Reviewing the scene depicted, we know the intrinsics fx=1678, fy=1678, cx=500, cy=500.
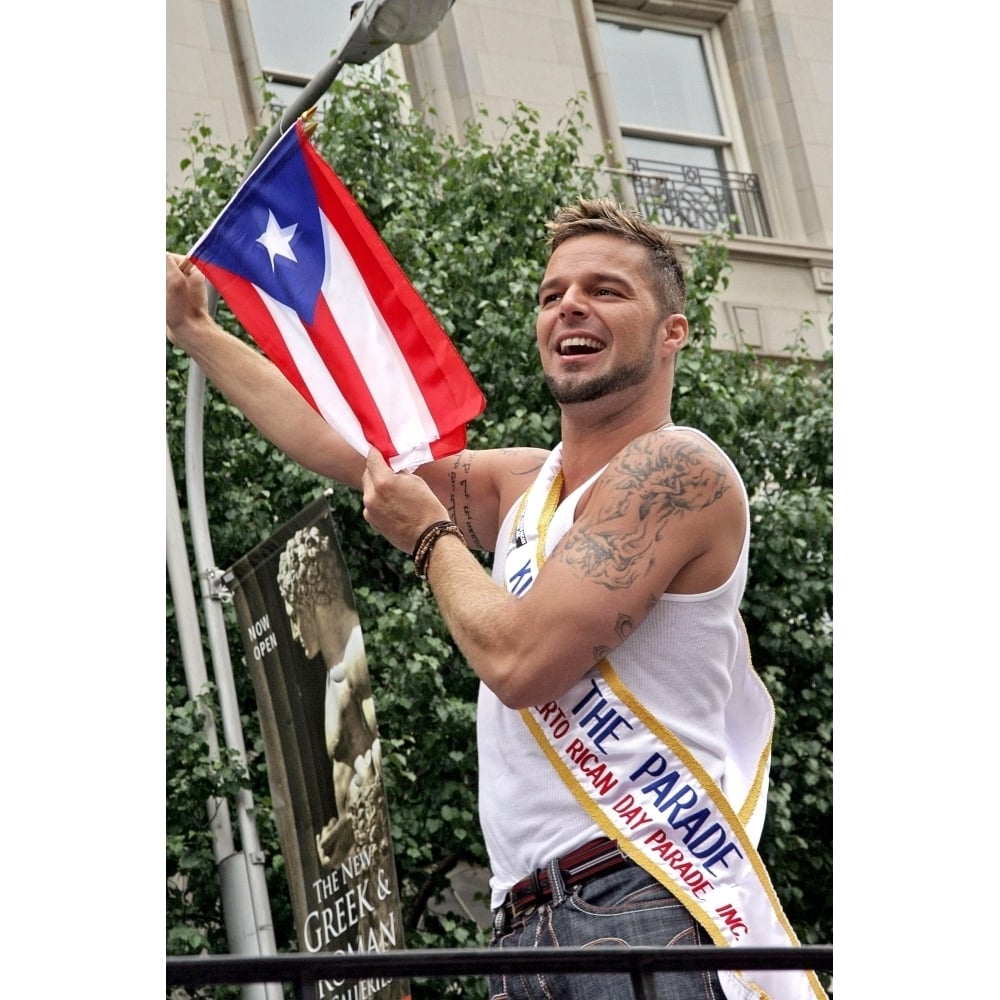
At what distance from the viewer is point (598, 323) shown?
3.66m

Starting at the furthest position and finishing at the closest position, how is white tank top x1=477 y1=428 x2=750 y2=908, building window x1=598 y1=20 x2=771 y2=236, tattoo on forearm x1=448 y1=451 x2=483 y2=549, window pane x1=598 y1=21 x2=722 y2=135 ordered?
window pane x1=598 y1=21 x2=722 y2=135 < building window x1=598 y1=20 x2=771 y2=236 < tattoo on forearm x1=448 y1=451 x2=483 y2=549 < white tank top x1=477 y1=428 x2=750 y2=908

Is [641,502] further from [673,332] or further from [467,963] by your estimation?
[467,963]

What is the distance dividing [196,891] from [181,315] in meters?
5.94

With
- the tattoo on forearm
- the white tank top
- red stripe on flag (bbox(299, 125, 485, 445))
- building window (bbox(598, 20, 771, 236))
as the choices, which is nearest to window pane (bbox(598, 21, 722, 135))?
building window (bbox(598, 20, 771, 236))

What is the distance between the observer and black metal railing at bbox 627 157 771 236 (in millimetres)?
17531

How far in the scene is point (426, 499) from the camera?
3.66m

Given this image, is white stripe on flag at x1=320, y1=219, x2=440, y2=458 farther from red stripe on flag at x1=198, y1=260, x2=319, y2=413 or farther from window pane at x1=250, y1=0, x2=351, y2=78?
window pane at x1=250, y1=0, x2=351, y2=78

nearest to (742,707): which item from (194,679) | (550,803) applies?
(550,803)

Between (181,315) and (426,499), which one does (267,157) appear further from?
(426,499)

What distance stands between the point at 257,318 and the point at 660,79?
1501 cm

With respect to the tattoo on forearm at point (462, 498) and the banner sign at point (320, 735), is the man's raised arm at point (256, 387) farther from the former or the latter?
the banner sign at point (320, 735)

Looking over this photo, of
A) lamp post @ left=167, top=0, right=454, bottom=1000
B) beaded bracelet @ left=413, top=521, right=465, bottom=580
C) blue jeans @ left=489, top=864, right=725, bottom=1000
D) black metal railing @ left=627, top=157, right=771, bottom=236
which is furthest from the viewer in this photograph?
black metal railing @ left=627, top=157, right=771, bottom=236

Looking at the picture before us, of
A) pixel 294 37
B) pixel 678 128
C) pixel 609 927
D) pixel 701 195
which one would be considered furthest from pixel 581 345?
pixel 678 128

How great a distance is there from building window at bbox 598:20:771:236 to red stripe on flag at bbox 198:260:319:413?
13391mm
